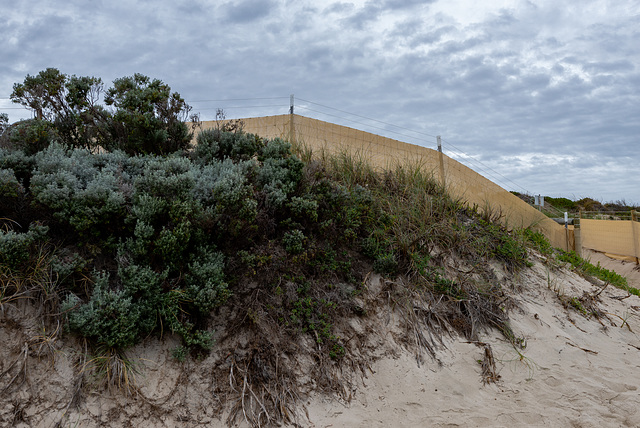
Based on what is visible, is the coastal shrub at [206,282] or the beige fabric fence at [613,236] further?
the beige fabric fence at [613,236]

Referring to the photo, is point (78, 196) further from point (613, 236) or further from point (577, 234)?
point (613, 236)

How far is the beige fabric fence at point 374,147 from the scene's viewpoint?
9273mm

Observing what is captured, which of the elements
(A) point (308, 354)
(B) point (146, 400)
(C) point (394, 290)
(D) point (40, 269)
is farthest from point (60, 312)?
(C) point (394, 290)

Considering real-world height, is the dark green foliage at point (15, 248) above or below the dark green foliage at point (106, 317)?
above

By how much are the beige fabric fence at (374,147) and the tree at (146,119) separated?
219 cm

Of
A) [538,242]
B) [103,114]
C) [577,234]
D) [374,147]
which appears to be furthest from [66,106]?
[577,234]

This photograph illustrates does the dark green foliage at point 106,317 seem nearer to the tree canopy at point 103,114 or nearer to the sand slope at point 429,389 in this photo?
the sand slope at point 429,389

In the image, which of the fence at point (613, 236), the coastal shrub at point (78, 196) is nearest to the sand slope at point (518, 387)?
the coastal shrub at point (78, 196)

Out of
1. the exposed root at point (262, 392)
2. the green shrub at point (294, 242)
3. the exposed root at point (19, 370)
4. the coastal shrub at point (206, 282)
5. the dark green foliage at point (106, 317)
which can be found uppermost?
the green shrub at point (294, 242)

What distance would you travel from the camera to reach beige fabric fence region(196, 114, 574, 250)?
30.4 ft

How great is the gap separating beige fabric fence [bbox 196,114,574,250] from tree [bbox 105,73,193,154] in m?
2.19

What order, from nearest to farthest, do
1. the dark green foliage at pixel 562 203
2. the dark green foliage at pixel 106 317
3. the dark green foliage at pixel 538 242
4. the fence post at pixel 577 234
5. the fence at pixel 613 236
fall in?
the dark green foliage at pixel 106 317
the dark green foliage at pixel 538 242
the fence post at pixel 577 234
the fence at pixel 613 236
the dark green foliage at pixel 562 203


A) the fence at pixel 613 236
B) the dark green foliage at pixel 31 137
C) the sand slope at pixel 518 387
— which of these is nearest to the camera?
the sand slope at pixel 518 387

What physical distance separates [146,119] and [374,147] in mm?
5373
